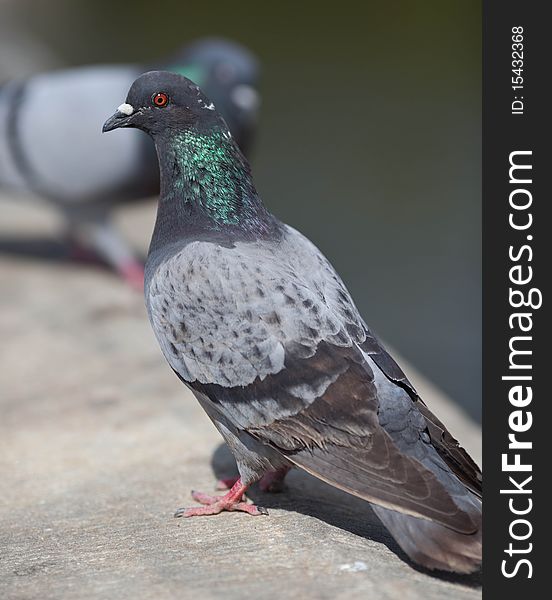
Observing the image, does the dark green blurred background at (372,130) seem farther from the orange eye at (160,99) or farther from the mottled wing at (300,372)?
the orange eye at (160,99)

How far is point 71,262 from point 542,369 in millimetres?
6970

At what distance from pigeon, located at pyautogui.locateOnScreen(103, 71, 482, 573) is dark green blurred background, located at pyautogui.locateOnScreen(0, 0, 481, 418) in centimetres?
443

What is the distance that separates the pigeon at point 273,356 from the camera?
13.1ft

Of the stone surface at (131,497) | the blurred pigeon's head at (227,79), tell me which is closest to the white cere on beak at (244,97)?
the blurred pigeon's head at (227,79)

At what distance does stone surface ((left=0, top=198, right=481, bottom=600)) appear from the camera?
12.7ft

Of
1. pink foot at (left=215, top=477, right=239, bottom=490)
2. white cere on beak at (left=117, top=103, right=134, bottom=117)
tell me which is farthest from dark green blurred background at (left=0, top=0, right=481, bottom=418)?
white cere on beak at (left=117, top=103, right=134, bottom=117)

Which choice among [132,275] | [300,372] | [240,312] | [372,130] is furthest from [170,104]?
[372,130]

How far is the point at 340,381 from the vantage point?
13.7 feet

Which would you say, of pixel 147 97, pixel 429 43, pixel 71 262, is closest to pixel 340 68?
pixel 429 43

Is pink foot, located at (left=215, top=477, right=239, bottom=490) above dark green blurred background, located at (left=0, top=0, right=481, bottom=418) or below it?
below

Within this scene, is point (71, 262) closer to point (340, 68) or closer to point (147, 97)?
point (147, 97)

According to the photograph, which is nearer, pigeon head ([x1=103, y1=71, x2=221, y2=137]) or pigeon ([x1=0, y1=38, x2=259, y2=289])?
pigeon head ([x1=103, y1=71, x2=221, y2=137])

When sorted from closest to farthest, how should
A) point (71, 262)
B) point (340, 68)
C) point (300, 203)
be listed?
point (71, 262) < point (300, 203) < point (340, 68)

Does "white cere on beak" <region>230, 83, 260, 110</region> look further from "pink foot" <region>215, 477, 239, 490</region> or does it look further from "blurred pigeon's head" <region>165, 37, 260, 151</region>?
"pink foot" <region>215, 477, 239, 490</region>
